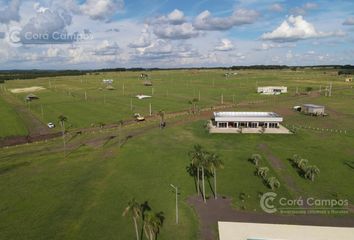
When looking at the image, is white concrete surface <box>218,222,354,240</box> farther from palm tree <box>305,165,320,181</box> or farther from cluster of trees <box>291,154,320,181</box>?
cluster of trees <box>291,154,320,181</box>

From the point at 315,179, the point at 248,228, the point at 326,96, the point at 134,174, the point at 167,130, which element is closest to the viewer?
the point at 248,228

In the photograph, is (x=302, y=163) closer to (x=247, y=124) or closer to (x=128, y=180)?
(x=247, y=124)

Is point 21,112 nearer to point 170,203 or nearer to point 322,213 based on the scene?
point 170,203

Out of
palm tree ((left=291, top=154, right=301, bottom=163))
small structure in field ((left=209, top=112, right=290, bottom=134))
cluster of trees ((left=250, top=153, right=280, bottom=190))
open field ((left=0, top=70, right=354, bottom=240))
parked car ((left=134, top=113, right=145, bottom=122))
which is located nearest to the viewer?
open field ((left=0, top=70, right=354, bottom=240))

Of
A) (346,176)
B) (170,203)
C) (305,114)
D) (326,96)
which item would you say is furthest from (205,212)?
(326,96)

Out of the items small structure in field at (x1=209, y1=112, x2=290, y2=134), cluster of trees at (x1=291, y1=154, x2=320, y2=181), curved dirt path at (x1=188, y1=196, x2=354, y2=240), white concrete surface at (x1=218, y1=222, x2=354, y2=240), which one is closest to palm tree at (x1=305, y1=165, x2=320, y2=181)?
cluster of trees at (x1=291, y1=154, x2=320, y2=181)

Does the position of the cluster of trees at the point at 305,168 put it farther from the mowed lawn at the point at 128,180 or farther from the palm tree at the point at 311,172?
the mowed lawn at the point at 128,180
